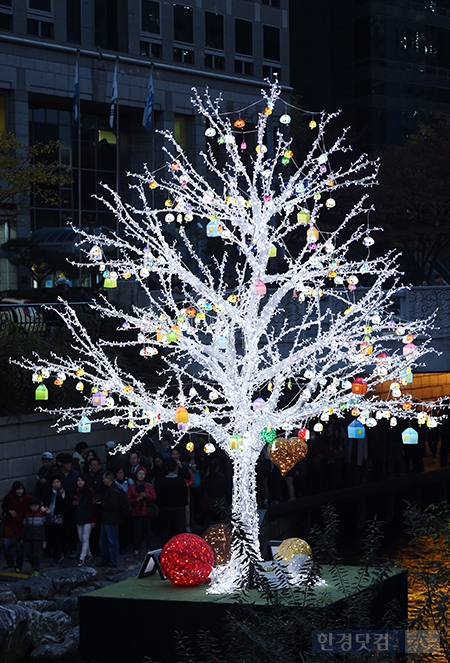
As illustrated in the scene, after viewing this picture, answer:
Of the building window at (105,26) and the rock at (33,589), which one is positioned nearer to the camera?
the rock at (33,589)

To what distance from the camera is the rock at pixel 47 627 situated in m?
17.1

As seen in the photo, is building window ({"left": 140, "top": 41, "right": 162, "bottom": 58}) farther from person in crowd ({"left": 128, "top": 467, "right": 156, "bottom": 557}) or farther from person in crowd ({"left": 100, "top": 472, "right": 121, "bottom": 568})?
person in crowd ({"left": 100, "top": 472, "right": 121, "bottom": 568})

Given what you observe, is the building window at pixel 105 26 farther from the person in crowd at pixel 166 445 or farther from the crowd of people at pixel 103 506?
the crowd of people at pixel 103 506

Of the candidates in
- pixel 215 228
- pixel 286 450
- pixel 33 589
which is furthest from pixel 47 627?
pixel 215 228

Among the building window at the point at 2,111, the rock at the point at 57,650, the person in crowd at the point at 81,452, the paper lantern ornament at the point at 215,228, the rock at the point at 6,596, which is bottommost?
the rock at the point at 57,650

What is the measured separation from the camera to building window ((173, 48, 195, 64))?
48763 millimetres

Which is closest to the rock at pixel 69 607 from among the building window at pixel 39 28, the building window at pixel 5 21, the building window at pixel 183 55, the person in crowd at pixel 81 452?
the person in crowd at pixel 81 452

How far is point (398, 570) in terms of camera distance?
16.3m

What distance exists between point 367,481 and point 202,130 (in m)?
23.0

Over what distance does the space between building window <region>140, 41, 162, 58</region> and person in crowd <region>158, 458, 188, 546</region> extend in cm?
3007

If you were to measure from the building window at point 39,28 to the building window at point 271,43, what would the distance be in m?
11.9

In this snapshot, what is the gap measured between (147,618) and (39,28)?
3343 cm

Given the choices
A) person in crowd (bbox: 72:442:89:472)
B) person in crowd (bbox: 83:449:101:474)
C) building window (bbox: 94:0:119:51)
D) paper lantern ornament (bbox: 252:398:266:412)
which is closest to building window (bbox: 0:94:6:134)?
building window (bbox: 94:0:119:51)

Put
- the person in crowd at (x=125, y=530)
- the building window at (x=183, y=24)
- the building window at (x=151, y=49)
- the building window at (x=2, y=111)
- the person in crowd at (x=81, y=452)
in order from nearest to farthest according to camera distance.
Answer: the person in crowd at (x=125, y=530) < the person in crowd at (x=81, y=452) < the building window at (x=2, y=111) < the building window at (x=151, y=49) < the building window at (x=183, y=24)
